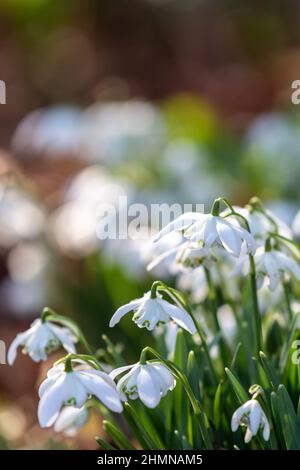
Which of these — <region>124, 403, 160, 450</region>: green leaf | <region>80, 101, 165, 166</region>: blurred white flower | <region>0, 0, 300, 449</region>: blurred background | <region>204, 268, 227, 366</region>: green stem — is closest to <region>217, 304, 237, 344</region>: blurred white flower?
<region>204, 268, 227, 366</region>: green stem

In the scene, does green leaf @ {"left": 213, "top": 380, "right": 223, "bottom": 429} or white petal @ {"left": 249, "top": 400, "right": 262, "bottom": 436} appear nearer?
white petal @ {"left": 249, "top": 400, "right": 262, "bottom": 436}

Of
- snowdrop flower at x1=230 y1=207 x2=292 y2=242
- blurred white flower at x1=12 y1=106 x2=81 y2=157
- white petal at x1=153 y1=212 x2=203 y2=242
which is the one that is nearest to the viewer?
white petal at x1=153 y1=212 x2=203 y2=242

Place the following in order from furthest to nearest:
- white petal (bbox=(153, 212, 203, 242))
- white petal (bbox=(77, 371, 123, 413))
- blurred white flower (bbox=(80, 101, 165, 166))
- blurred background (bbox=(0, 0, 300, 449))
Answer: blurred white flower (bbox=(80, 101, 165, 166)), blurred background (bbox=(0, 0, 300, 449)), white petal (bbox=(153, 212, 203, 242)), white petal (bbox=(77, 371, 123, 413))

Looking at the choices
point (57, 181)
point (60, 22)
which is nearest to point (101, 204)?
point (57, 181)

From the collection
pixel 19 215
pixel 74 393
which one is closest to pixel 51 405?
pixel 74 393

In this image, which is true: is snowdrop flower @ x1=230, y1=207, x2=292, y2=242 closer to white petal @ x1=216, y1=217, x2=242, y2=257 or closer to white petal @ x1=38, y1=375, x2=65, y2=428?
white petal @ x1=216, y1=217, x2=242, y2=257

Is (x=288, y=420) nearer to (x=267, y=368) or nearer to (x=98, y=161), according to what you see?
(x=267, y=368)
